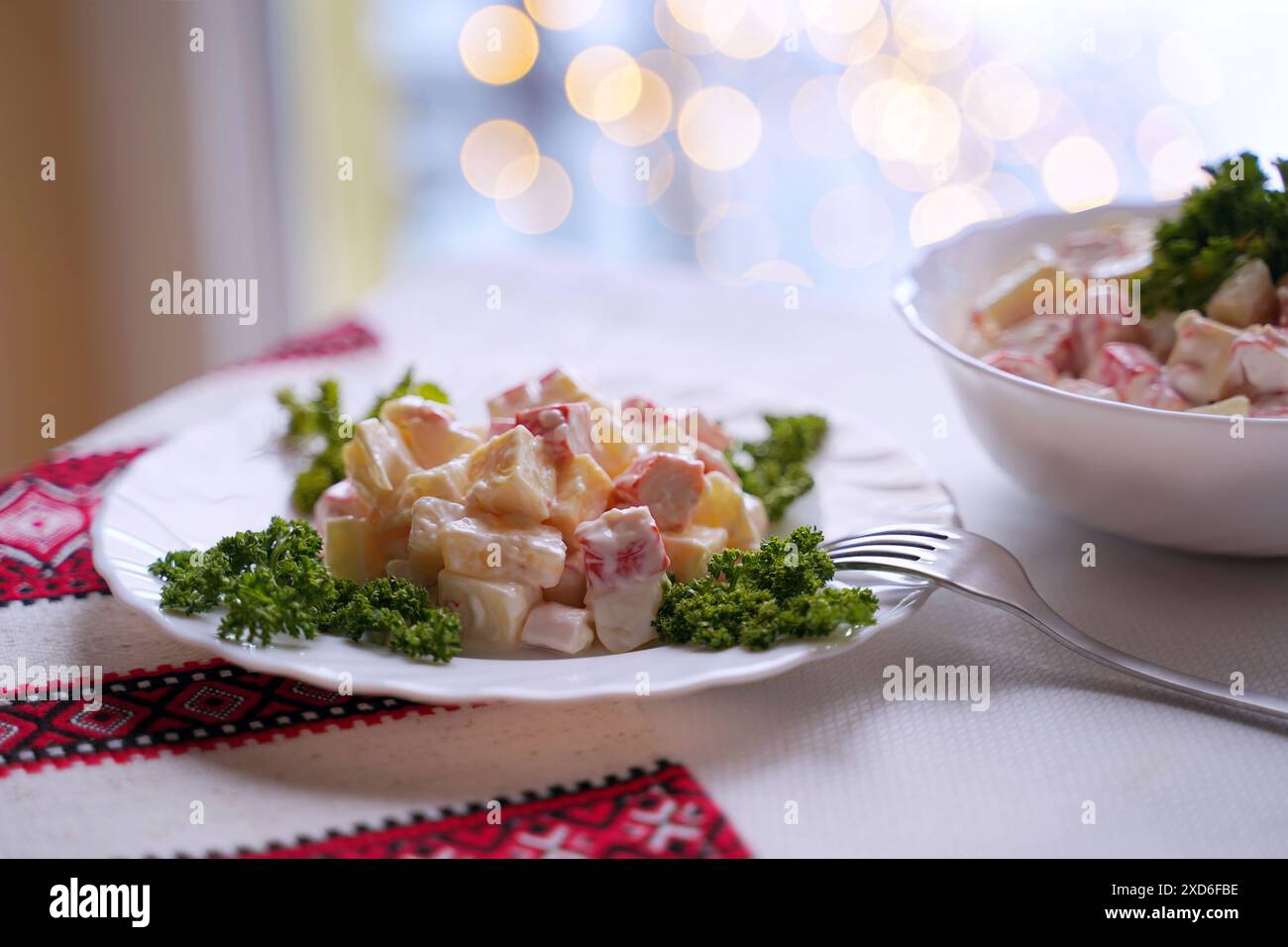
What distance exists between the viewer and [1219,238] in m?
1.50

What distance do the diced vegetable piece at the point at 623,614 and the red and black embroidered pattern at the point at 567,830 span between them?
7.5 inches

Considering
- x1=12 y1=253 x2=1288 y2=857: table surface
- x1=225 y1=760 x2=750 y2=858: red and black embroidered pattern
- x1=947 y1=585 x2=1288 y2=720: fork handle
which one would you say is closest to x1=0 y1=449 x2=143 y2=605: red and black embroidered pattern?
x1=12 y1=253 x2=1288 y2=857: table surface

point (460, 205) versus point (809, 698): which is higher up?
point (460, 205)

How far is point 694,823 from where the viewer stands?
3.35ft

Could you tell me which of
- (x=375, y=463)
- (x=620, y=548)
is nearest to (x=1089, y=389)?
(x=620, y=548)

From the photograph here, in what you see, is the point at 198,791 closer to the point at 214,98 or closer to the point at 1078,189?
the point at 214,98

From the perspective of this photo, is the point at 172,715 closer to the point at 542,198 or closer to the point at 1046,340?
the point at 1046,340

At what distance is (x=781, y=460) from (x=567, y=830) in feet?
2.55

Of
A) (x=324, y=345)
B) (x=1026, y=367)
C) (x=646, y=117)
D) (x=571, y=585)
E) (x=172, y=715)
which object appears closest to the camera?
(x=172, y=715)

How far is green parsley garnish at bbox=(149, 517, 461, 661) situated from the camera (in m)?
1.14

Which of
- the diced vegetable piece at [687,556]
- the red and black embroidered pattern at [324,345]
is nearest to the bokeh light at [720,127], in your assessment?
the red and black embroidered pattern at [324,345]

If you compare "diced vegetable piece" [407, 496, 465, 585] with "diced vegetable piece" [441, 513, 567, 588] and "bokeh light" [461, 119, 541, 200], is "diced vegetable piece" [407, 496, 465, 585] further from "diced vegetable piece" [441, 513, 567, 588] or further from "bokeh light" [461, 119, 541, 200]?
"bokeh light" [461, 119, 541, 200]

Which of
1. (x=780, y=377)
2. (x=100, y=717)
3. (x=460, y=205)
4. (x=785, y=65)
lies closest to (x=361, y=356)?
(x=780, y=377)

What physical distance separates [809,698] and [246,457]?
875 mm
